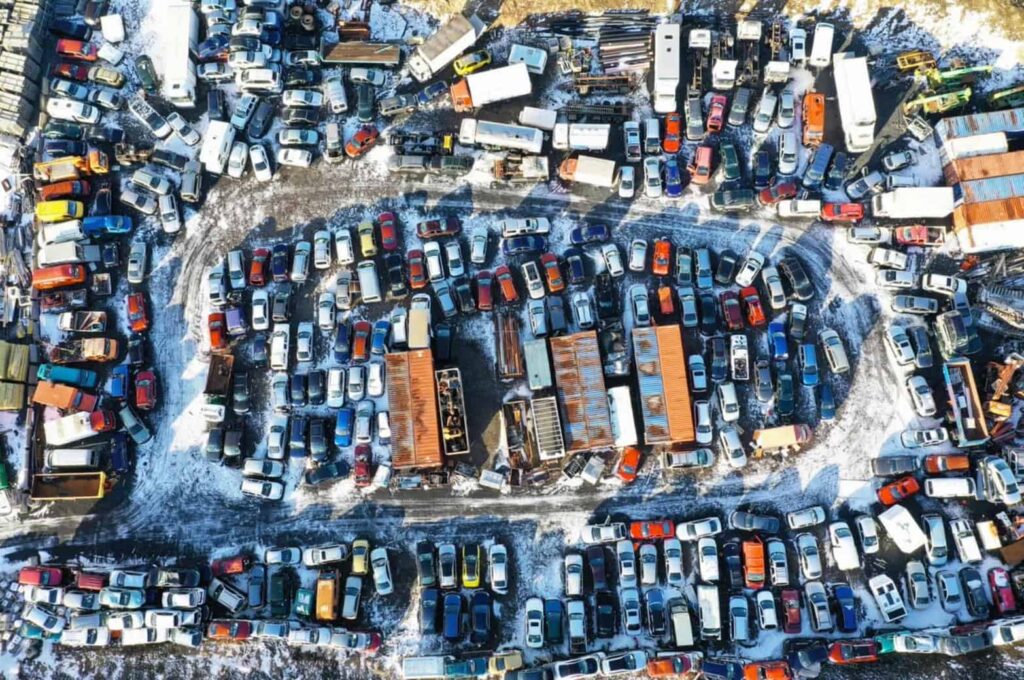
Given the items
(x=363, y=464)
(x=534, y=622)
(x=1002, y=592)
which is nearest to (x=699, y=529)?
(x=534, y=622)

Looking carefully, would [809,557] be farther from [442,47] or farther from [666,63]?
[442,47]

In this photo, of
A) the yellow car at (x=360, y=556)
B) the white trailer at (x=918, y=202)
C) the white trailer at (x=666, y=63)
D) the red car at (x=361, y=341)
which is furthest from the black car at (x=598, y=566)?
the white trailer at (x=666, y=63)

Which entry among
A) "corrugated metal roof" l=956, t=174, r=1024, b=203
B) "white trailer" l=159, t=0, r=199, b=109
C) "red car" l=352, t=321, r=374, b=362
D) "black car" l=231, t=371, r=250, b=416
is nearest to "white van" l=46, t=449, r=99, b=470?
"black car" l=231, t=371, r=250, b=416

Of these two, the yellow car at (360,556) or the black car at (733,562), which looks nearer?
the black car at (733,562)

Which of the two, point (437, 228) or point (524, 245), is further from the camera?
point (437, 228)

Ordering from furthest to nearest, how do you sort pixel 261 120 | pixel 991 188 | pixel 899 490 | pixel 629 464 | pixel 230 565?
pixel 261 120 < pixel 991 188 < pixel 629 464 < pixel 230 565 < pixel 899 490

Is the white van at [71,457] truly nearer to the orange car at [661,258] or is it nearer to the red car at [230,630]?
the red car at [230,630]

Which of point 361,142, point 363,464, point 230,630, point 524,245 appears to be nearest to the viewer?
point 230,630
